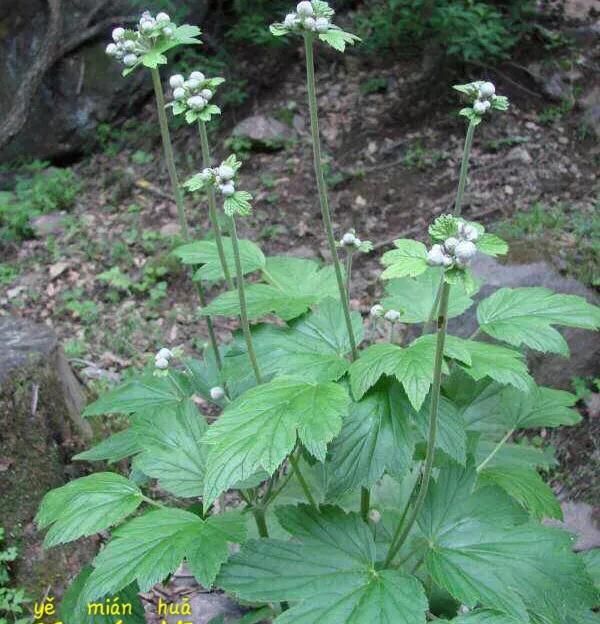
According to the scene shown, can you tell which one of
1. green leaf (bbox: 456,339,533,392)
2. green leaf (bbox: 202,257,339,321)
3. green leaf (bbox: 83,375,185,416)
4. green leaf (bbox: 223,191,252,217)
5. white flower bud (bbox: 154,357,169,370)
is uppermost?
green leaf (bbox: 223,191,252,217)

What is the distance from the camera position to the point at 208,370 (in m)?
2.55

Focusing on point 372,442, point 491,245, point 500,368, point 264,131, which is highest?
point 491,245

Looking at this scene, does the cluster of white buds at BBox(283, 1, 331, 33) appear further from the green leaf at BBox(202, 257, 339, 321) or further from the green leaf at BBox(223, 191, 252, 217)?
the green leaf at BBox(202, 257, 339, 321)

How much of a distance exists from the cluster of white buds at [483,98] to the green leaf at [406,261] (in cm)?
45

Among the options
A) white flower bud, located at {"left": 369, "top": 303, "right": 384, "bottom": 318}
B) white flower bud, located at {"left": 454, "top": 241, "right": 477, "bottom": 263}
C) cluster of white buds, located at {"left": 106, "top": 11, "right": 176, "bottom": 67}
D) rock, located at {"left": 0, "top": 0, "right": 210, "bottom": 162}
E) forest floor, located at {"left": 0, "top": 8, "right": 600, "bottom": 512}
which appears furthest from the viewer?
rock, located at {"left": 0, "top": 0, "right": 210, "bottom": 162}

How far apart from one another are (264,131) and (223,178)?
5.15 m

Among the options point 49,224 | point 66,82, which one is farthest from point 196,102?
point 66,82

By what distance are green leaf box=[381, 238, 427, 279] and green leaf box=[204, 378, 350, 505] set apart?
39 centimetres

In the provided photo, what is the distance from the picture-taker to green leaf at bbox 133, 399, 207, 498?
6.79ft

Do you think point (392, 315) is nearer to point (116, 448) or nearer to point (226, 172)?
point (226, 172)

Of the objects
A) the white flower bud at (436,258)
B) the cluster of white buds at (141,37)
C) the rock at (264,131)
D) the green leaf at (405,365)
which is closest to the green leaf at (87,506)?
the green leaf at (405,365)

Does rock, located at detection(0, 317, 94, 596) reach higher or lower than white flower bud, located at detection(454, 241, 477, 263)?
lower

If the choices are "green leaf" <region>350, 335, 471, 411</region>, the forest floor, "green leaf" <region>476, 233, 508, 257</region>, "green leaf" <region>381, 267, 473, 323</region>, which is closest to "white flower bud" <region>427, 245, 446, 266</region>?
"green leaf" <region>476, 233, 508, 257</region>

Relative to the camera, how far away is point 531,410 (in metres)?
2.49
